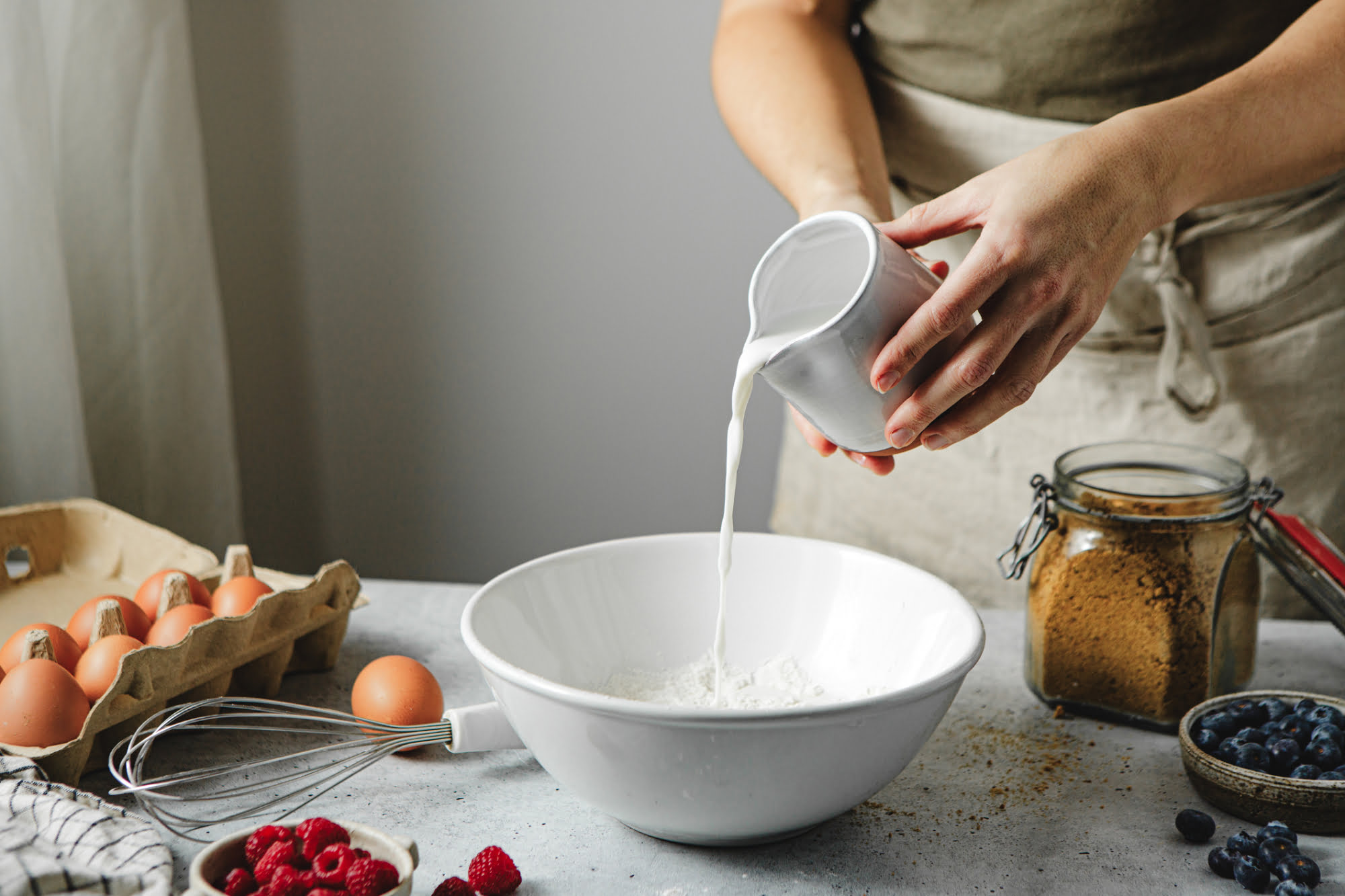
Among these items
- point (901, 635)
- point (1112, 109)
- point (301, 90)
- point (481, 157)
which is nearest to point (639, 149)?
point (481, 157)

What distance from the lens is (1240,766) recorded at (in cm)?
67

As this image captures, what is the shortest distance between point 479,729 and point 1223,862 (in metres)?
0.47

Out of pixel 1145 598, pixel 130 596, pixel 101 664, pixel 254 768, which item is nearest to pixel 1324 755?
pixel 1145 598

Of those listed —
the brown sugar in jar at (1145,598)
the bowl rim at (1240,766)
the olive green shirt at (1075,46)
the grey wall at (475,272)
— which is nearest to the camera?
the bowl rim at (1240,766)

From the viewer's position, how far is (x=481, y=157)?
184cm

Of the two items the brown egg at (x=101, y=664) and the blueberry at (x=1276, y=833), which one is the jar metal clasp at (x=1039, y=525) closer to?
the blueberry at (x=1276, y=833)

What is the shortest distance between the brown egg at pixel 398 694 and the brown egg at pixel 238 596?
12 centimetres

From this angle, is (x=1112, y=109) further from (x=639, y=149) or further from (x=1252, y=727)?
(x=639, y=149)

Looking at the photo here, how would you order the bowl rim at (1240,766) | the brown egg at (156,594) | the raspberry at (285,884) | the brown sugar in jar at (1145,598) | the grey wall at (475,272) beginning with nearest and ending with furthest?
the raspberry at (285,884)
the bowl rim at (1240,766)
the brown sugar in jar at (1145,598)
the brown egg at (156,594)
the grey wall at (475,272)

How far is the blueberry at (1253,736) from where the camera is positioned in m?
0.69

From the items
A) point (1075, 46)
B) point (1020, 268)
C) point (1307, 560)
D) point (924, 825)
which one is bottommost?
point (924, 825)

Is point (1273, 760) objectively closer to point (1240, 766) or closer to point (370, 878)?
point (1240, 766)

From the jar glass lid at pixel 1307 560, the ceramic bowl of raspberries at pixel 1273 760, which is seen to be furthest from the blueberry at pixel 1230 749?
the jar glass lid at pixel 1307 560

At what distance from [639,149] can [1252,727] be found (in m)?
1.36
